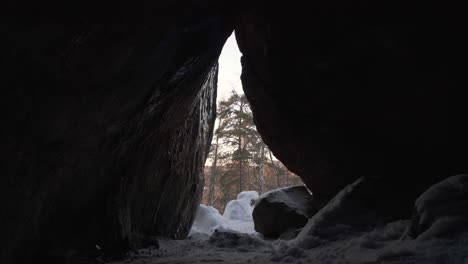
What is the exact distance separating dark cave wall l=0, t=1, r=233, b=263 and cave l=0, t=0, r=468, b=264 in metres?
0.02

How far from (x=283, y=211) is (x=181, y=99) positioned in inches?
220

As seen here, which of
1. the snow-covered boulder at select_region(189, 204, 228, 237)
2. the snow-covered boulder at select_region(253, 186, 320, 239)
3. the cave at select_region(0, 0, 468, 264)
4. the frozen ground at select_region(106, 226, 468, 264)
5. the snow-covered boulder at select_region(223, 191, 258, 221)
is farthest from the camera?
the snow-covered boulder at select_region(223, 191, 258, 221)

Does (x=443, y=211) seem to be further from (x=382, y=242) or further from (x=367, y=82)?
(x=367, y=82)

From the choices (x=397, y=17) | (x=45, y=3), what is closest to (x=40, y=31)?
(x=45, y=3)

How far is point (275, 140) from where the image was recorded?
7.34 meters

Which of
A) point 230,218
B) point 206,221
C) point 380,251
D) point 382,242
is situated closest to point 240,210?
point 230,218

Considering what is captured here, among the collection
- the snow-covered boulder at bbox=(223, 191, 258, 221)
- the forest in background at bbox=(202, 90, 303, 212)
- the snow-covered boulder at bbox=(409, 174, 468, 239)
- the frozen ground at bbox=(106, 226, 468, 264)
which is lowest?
the frozen ground at bbox=(106, 226, 468, 264)

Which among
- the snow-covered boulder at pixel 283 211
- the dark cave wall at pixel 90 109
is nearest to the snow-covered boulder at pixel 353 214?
the dark cave wall at pixel 90 109

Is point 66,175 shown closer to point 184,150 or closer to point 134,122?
point 134,122

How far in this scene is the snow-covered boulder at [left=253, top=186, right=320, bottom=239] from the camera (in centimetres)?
921

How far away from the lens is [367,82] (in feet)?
15.4

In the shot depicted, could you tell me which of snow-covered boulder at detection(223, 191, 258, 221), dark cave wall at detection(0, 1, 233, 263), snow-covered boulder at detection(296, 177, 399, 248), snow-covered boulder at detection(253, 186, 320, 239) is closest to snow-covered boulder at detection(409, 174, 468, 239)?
snow-covered boulder at detection(296, 177, 399, 248)

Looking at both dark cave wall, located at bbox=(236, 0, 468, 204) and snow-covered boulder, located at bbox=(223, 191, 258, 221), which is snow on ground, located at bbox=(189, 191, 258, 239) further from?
dark cave wall, located at bbox=(236, 0, 468, 204)

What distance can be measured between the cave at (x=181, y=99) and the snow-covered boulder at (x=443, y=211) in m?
0.06
